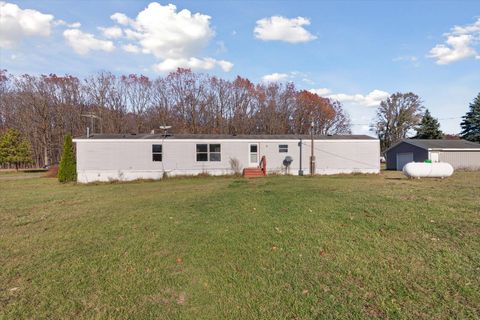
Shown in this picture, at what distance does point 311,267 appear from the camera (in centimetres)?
371

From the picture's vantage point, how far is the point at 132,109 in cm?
4053

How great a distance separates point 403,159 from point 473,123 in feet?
64.7

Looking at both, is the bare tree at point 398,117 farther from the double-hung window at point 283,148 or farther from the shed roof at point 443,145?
the double-hung window at point 283,148

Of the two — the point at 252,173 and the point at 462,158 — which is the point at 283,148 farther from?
the point at 462,158

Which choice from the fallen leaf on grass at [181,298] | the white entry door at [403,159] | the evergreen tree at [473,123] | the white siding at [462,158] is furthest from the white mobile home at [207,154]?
the evergreen tree at [473,123]

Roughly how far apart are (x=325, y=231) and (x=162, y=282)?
111 inches

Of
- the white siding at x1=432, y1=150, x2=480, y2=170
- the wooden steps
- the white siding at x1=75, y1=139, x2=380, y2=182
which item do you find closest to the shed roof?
the white siding at x1=432, y1=150, x2=480, y2=170

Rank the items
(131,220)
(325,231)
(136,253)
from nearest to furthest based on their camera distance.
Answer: (136,253), (325,231), (131,220)

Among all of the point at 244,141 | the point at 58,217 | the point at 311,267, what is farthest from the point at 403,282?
the point at 244,141

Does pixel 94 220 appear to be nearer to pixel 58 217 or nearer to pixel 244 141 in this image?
pixel 58 217

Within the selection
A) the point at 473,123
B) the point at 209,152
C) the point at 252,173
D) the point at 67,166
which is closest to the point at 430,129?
the point at 473,123

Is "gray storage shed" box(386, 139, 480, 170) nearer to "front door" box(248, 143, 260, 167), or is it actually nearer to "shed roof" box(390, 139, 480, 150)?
"shed roof" box(390, 139, 480, 150)

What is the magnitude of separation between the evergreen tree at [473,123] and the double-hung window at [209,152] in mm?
38018

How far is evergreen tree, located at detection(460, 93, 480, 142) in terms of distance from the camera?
130 feet
